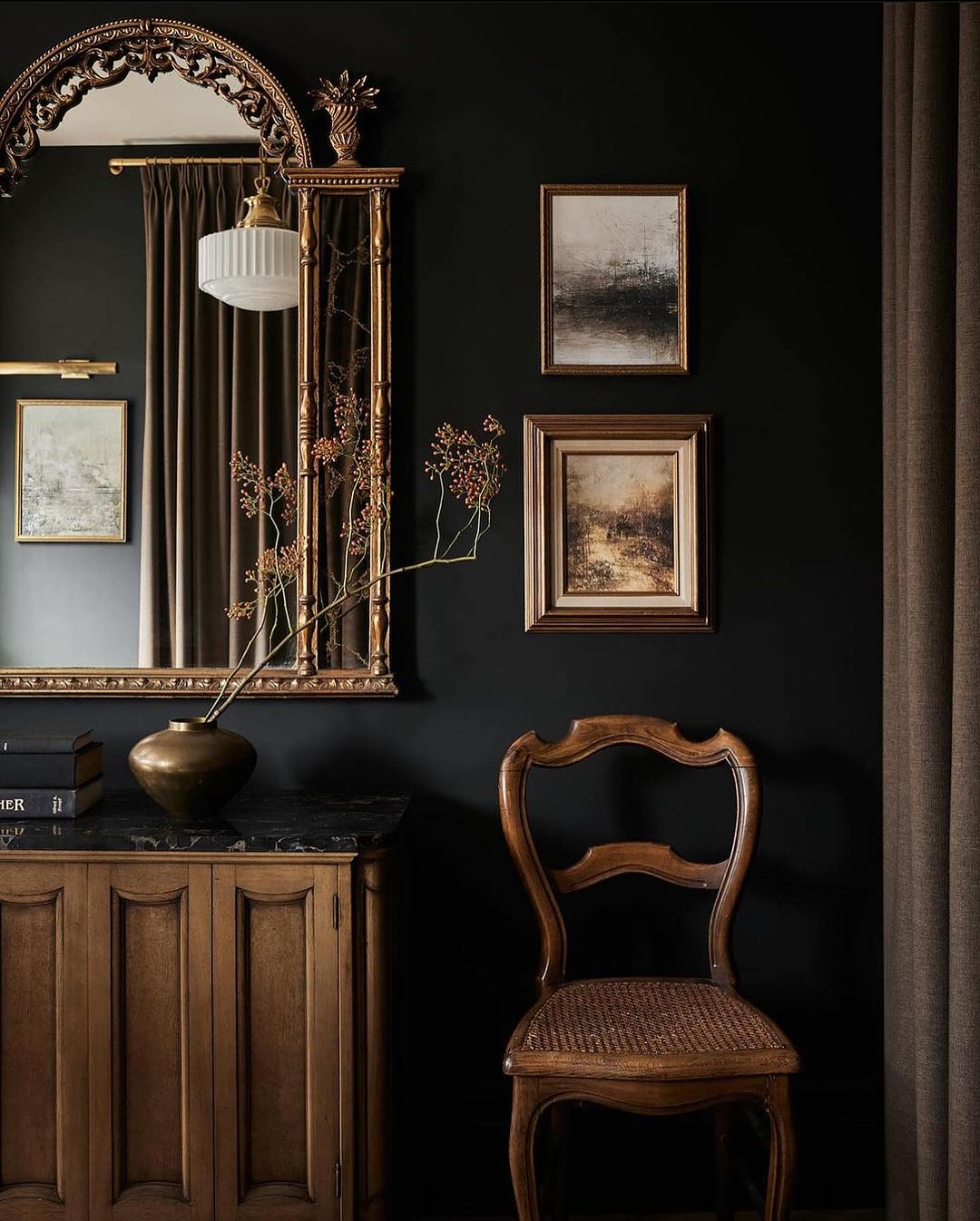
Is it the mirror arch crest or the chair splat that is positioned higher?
the mirror arch crest

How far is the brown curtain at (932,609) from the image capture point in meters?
1.62

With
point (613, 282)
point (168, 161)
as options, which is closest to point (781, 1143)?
point (613, 282)

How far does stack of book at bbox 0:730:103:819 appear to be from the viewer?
198 centimetres

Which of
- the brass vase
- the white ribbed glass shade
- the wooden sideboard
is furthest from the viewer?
the white ribbed glass shade

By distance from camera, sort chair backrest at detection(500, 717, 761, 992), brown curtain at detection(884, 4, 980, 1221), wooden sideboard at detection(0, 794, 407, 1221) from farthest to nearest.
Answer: chair backrest at detection(500, 717, 761, 992)
wooden sideboard at detection(0, 794, 407, 1221)
brown curtain at detection(884, 4, 980, 1221)

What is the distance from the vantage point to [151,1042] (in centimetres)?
184

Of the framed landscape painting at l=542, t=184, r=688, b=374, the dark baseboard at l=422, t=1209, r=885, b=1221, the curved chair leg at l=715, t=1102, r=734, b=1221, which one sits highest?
the framed landscape painting at l=542, t=184, r=688, b=374

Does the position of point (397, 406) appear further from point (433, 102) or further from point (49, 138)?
point (49, 138)

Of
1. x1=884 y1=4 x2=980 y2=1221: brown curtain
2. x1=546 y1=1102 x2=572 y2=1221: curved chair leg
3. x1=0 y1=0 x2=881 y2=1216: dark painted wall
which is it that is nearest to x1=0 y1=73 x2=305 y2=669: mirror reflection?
x1=0 y1=0 x2=881 y2=1216: dark painted wall

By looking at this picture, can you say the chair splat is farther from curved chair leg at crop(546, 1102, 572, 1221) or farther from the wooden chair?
curved chair leg at crop(546, 1102, 572, 1221)

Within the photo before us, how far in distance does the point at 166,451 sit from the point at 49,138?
2.52 feet

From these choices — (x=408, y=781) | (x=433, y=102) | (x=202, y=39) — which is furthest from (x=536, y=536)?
(x=202, y=39)

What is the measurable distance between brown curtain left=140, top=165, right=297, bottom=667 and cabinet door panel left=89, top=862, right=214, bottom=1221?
0.60m

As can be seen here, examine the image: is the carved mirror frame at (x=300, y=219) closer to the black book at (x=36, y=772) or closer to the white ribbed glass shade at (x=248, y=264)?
the white ribbed glass shade at (x=248, y=264)
